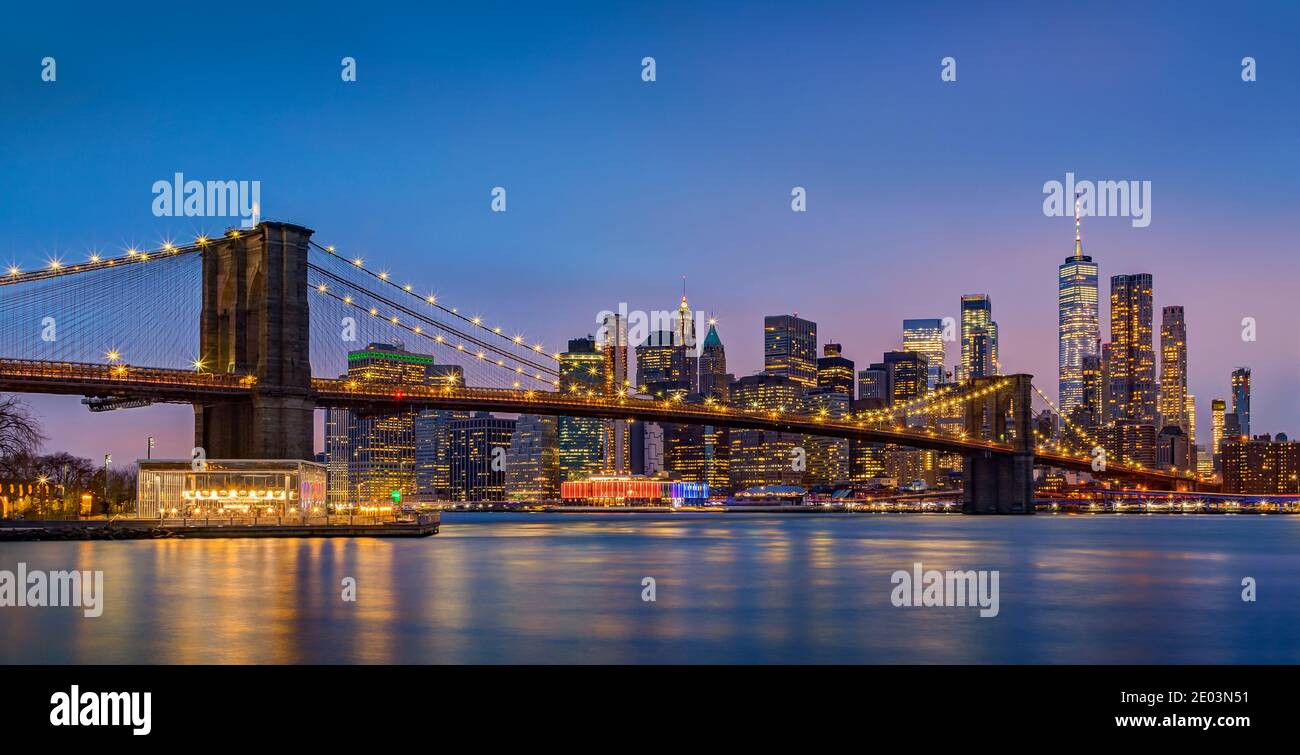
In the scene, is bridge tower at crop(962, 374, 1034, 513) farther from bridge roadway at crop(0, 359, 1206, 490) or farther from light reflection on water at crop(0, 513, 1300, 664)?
light reflection on water at crop(0, 513, 1300, 664)

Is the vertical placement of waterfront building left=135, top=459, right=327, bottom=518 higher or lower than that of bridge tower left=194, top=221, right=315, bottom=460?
lower

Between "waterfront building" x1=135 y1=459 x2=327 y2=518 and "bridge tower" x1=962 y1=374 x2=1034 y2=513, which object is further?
"bridge tower" x1=962 y1=374 x2=1034 y2=513

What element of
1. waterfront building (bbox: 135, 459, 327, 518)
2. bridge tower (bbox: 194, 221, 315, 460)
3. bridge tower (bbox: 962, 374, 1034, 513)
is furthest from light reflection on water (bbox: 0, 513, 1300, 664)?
bridge tower (bbox: 962, 374, 1034, 513)

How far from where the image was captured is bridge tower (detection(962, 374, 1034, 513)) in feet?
405

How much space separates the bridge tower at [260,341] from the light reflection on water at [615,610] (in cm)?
1044

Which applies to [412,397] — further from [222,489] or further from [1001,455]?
[1001,455]

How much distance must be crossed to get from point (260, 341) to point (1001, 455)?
273 feet

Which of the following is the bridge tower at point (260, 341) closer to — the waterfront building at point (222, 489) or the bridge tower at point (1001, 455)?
the waterfront building at point (222, 489)

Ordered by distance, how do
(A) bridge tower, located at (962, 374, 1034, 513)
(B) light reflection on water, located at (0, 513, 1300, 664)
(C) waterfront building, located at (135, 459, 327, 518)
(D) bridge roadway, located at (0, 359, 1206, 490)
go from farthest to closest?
(A) bridge tower, located at (962, 374, 1034, 513), (C) waterfront building, located at (135, 459, 327, 518), (D) bridge roadway, located at (0, 359, 1206, 490), (B) light reflection on water, located at (0, 513, 1300, 664)

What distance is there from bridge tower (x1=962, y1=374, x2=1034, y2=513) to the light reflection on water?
235ft

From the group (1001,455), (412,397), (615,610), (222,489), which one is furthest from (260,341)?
(1001,455)

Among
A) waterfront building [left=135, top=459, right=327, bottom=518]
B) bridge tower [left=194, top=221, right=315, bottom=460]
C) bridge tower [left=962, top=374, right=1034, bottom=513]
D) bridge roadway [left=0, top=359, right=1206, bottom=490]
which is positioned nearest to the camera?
bridge roadway [left=0, top=359, right=1206, bottom=490]
